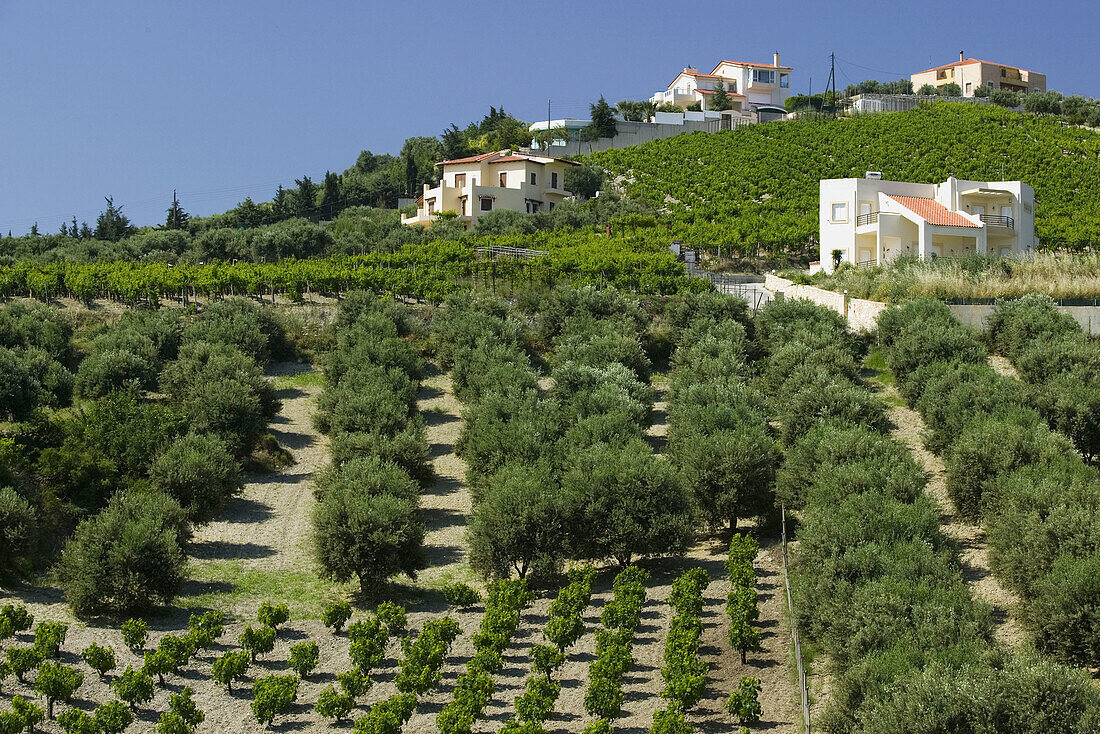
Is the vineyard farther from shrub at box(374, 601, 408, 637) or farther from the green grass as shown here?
the green grass

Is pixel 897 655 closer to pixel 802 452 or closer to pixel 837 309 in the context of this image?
pixel 802 452

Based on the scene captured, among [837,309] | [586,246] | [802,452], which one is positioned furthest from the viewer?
[586,246]

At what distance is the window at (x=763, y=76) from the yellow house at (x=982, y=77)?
65.5 ft

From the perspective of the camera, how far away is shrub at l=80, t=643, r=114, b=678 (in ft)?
63.5

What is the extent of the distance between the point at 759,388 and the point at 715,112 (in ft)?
248

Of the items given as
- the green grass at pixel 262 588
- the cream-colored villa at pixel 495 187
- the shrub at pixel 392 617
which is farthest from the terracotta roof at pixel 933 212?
the shrub at pixel 392 617

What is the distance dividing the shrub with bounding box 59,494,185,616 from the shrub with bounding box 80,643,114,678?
2.98 meters

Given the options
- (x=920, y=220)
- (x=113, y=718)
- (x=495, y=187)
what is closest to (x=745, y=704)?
(x=113, y=718)

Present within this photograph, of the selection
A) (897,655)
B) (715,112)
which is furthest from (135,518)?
(715,112)

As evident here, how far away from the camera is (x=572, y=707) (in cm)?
1902

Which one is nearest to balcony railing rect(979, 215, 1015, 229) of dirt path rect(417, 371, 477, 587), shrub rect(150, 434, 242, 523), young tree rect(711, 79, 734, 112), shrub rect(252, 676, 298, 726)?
dirt path rect(417, 371, 477, 587)

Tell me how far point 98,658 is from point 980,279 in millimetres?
36272

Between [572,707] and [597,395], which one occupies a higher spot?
[597,395]

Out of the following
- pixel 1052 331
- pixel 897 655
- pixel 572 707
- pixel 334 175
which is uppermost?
pixel 334 175
